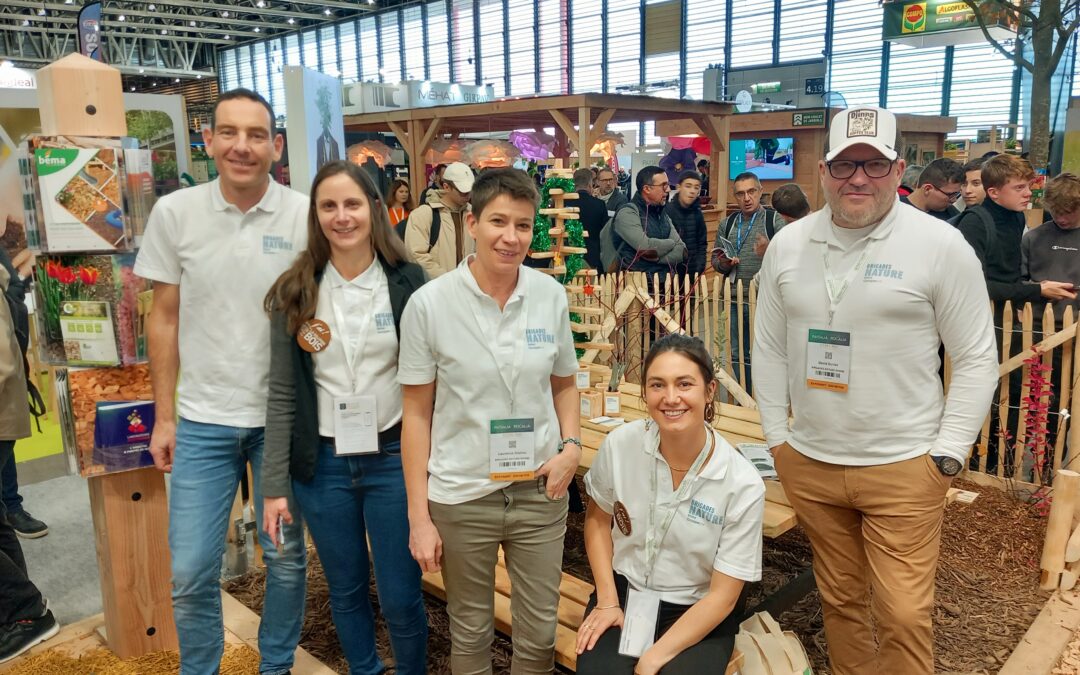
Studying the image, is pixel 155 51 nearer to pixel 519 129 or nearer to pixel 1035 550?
pixel 519 129

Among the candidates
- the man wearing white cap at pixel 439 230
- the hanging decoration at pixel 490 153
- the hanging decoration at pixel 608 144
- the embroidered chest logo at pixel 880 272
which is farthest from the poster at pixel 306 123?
the hanging decoration at pixel 608 144

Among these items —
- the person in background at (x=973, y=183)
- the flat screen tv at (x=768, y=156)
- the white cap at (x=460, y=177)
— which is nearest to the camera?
the white cap at (x=460, y=177)

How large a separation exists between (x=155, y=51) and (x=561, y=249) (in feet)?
107

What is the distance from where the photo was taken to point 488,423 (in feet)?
6.30

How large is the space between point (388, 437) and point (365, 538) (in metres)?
0.33

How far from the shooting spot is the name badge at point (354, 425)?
80.0 inches

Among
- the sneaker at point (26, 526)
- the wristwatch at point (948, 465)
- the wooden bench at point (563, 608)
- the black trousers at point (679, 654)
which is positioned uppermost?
the wristwatch at point (948, 465)

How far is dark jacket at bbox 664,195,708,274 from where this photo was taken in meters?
5.92

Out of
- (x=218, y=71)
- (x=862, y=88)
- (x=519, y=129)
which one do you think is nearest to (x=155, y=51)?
(x=218, y=71)

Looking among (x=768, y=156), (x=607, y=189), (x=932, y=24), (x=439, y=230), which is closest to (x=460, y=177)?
(x=439, y=230)

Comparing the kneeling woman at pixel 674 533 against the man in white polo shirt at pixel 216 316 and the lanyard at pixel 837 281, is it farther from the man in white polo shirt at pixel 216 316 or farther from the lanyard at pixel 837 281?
the man in white polo shirt at pixel 216 316

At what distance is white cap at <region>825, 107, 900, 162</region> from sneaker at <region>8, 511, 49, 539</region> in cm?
403

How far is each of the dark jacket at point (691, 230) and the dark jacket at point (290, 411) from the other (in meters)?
4.13

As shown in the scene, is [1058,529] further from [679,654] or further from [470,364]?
[470,364]
